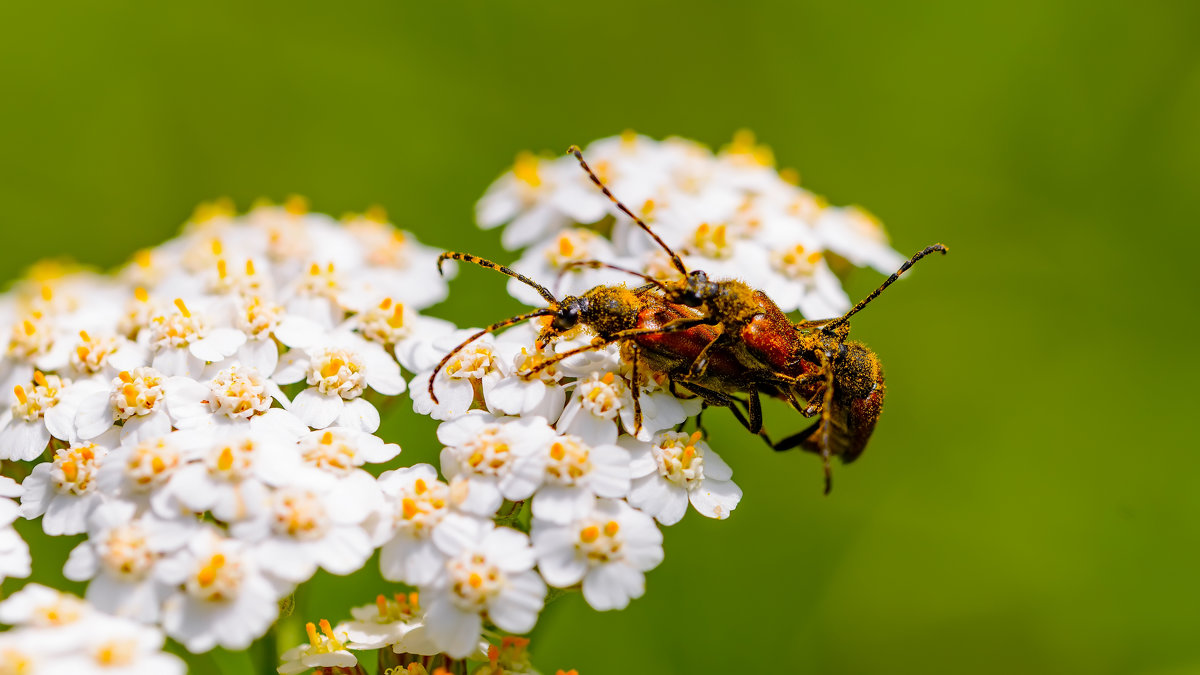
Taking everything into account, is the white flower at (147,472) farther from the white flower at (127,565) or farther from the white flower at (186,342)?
the white flower at (186,342)

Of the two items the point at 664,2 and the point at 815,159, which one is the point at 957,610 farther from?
the point at 664,2


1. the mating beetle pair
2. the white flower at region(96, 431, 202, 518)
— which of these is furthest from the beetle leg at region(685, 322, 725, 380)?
the white flower at region(96, 431, 202, 518)

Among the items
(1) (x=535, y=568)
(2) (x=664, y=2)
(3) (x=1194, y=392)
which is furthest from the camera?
(2) (x=664, y=2)

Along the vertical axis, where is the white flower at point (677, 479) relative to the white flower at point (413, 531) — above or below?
above

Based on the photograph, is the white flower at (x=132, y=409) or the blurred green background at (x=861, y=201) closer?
the white flower at (x=132, y=409)

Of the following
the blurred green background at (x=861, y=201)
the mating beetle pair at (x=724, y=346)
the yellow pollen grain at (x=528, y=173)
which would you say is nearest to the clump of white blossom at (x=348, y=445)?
the mating beetle pair at (x=724, y=346)

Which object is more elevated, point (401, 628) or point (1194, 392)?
point (1194, 392)

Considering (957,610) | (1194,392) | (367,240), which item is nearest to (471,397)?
(367,240)
